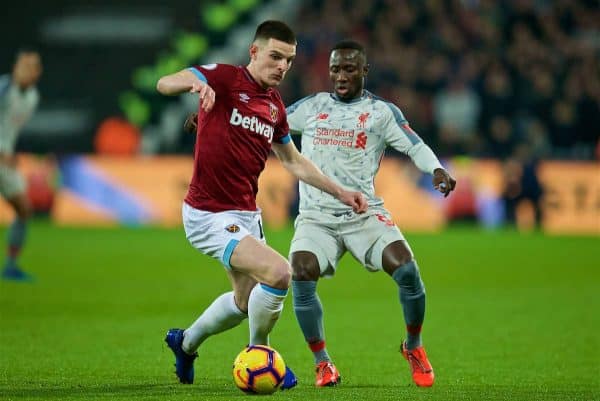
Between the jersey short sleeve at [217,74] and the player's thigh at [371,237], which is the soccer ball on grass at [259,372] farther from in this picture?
the jersey short sleeve at [217,74]

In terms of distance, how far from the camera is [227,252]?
251 inches

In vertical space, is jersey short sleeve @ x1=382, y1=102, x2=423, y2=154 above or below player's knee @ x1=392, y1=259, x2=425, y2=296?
above

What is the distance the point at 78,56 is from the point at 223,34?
140 inches

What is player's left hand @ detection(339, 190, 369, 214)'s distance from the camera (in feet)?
22.6

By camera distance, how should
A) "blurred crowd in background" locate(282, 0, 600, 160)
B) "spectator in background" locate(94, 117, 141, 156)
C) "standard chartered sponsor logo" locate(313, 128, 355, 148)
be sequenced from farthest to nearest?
1. "spectator in background" locate(94, 117, 141, 156)
2. "blurred crowd in background" locate(282, 0, 600, 160)
3. "standard chartered sponsor logo" locate(313, 128, 355, 148)

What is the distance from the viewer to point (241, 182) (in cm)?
660

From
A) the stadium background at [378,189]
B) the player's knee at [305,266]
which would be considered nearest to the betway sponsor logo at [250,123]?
the player's knee at [305,266]

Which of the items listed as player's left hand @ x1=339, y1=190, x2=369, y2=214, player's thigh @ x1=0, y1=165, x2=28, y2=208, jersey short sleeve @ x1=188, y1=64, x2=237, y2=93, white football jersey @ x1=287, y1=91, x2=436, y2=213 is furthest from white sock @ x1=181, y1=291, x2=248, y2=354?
player's thigh @ x1=0, y1=165, x2=28, y2=208

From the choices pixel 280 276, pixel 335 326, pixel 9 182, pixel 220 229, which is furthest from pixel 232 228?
pixel 9 182

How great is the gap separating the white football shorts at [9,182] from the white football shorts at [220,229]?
617 cm

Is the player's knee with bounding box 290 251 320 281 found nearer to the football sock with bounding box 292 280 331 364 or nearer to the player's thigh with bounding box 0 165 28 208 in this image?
the football sock with bounding box 292 280 331 364

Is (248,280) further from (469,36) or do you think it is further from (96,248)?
(469,36)

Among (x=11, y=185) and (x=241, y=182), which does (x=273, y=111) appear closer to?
(x=241, y=182)

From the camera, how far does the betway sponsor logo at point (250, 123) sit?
21.4 ft
